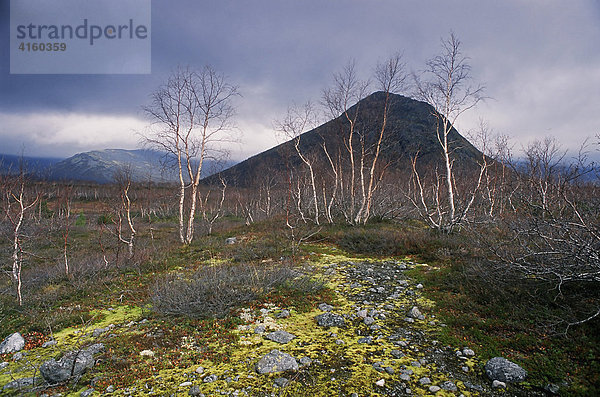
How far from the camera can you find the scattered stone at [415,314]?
518cm

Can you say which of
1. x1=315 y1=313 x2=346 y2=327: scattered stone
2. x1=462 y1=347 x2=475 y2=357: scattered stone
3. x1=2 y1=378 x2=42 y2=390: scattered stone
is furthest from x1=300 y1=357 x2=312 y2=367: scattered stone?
x1=2 y1=378 x2=42 y2=390: scattered stone

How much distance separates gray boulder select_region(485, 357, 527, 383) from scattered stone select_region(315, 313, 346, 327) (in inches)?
86.5

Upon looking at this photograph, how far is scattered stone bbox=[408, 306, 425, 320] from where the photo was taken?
518 centimetres

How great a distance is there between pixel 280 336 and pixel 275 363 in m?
0.77

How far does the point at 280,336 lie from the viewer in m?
4.57

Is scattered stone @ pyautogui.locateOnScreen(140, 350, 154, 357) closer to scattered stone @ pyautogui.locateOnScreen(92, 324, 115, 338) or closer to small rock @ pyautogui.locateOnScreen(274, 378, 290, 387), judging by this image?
scattered stone @ pyautogui.locateOnScreen(92, 324, 115, 338)

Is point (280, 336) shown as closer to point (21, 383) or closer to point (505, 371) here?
point (505, 371)

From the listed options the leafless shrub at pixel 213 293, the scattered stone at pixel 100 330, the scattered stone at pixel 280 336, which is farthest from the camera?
the leafless shrub at pixel 213 293

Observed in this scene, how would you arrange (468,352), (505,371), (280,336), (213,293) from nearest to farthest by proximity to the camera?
(505,371) → (468,352) → (280,336) → (213,293)

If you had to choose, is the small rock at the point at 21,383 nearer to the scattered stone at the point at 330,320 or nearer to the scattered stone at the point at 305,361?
the scattered stone at the point at 305,361

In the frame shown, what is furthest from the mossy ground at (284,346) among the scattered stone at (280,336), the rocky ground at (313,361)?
the scattered stone at (280,336)

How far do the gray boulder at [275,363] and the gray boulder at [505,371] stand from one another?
242 cm

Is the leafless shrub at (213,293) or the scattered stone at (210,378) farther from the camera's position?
the leafless shrub at (213,293)

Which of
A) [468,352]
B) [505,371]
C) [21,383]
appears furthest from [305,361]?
[21,383]
